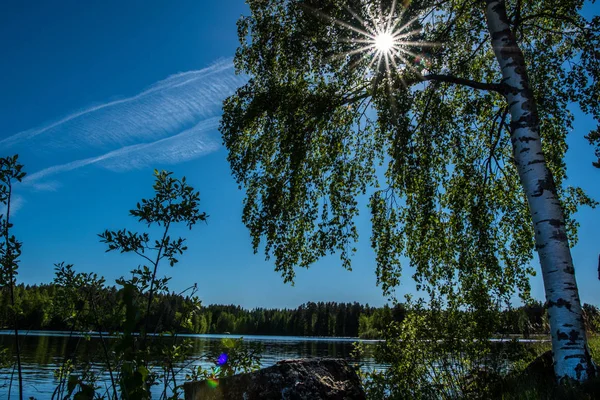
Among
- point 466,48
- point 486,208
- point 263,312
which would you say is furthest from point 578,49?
point 263,312

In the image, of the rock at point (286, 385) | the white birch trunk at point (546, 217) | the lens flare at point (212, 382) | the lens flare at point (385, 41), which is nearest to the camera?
the rock at point (286, 385)

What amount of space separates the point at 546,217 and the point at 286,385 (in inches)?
172

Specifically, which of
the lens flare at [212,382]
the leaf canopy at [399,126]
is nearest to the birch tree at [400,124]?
the leaf canopy at [399,126]

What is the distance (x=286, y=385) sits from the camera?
3797 mm

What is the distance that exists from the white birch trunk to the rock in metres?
2.85

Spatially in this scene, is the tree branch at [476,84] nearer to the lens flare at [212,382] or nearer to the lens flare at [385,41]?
the lens flare at [385,41]

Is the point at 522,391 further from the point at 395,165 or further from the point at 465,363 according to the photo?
the point at 395,165

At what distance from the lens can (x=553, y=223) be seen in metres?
5.59

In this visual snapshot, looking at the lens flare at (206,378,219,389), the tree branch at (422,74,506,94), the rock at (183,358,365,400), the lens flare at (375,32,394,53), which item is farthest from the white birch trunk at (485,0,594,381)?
the lens flare at (206,378,219,389)

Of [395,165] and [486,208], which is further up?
[395,165]

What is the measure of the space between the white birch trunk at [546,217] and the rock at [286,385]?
112 inches

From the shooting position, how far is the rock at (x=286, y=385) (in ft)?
12.4

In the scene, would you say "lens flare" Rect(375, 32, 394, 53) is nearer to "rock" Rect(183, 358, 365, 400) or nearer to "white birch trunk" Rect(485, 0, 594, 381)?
"white birch trunk" Rect(485, 0, 594, 381)

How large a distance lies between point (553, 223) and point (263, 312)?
176121mm
